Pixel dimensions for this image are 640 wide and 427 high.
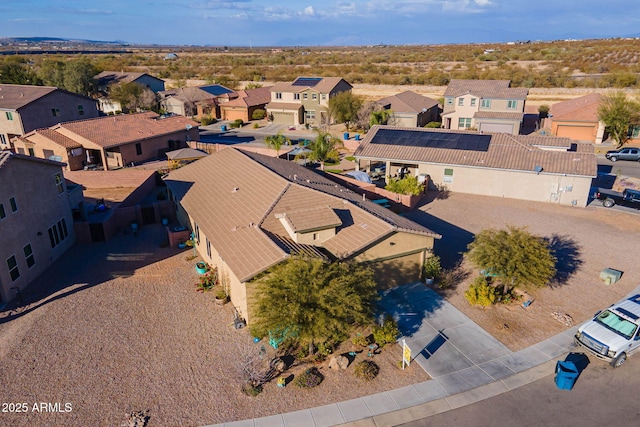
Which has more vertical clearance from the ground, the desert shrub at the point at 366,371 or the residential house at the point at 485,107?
the residential house at the point at 485,107

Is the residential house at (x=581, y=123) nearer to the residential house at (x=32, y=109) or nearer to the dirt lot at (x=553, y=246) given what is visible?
the dirt lot at (x=553, y=246)

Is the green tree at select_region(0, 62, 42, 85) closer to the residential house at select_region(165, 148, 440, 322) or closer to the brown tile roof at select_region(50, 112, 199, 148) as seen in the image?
the brown tile roof at select_region(50, 112, 199, 148)

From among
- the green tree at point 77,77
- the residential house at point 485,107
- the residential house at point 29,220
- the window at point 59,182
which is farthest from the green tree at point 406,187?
the green tree at point 77,77

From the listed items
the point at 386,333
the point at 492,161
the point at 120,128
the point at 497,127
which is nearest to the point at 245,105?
the point at 120,128

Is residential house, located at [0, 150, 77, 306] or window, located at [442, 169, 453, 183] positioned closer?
residential house, located at [0, 150, 77, 306]

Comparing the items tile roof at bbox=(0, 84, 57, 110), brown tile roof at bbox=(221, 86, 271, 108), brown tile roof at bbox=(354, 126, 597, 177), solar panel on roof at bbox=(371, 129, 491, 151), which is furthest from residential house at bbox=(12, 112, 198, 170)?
solar panel on roof at bbox=(371, 129, 491, 151)

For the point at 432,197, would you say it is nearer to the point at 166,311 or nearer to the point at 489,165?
the point at 489,165
